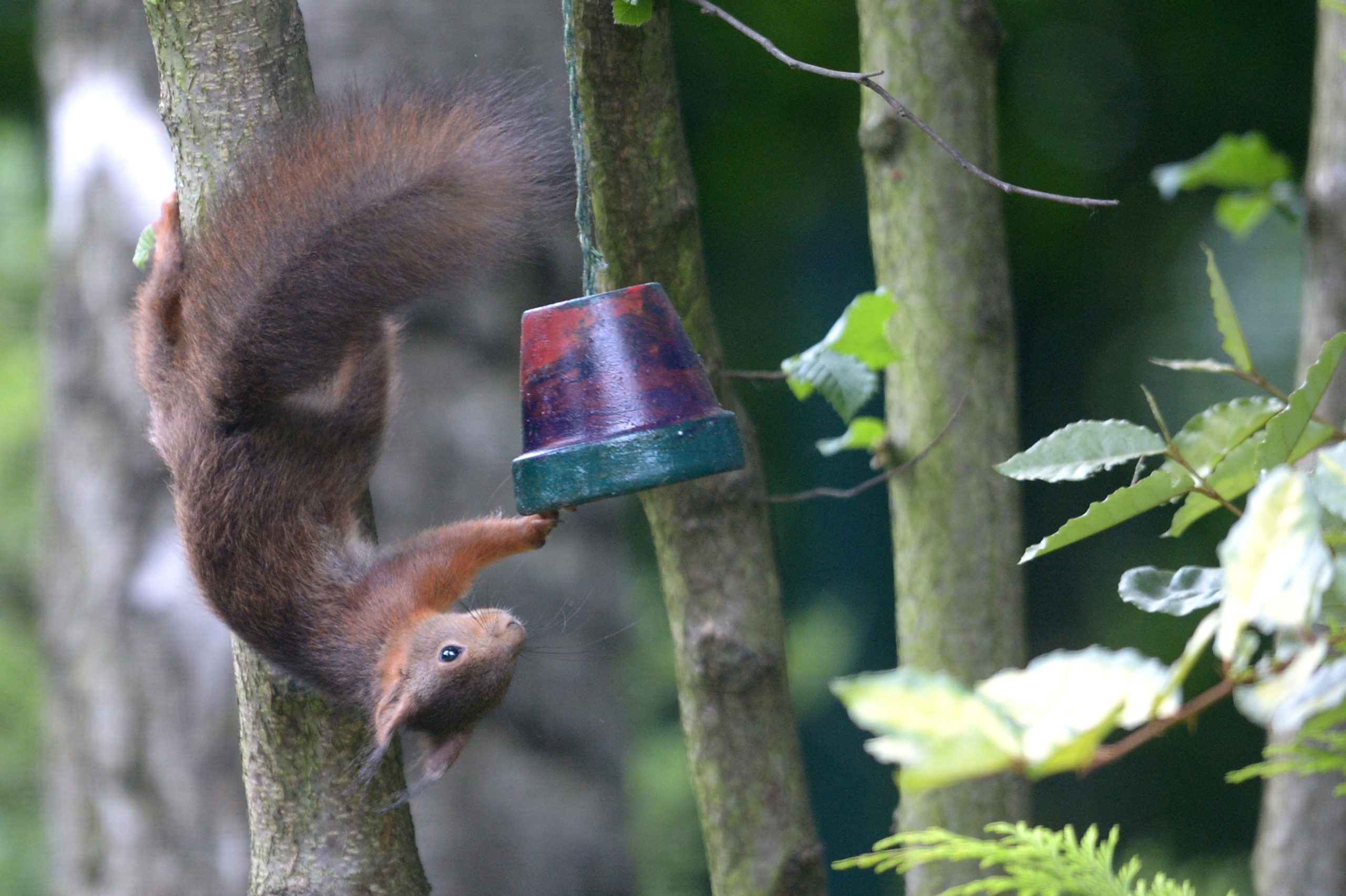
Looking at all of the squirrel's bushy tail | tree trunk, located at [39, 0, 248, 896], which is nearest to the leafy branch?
Result: the squirrel's bushy tail

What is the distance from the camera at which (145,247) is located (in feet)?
4.38

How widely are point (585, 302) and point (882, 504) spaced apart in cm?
169

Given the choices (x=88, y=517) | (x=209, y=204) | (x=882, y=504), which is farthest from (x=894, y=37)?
(x=88, y=517)

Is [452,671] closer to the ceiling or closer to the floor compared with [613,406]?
closer to the floor

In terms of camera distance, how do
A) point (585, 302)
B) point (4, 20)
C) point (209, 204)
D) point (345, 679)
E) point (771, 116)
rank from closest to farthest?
point (585, 302)
point (209, 204)
point (345, 679)
point (771, 116)
point (4, 20)

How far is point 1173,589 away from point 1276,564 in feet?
1.01

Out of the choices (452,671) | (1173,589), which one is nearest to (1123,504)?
(1173,589)

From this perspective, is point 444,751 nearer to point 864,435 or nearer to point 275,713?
point 275,713

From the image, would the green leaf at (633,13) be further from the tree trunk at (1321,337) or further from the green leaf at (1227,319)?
the tree trunk at (1321,337)

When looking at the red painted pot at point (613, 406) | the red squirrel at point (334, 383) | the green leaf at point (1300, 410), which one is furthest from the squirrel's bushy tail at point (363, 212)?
the green leaf at point (1300, 410)

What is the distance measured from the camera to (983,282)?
1.33 meters

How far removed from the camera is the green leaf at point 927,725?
0.34 metres

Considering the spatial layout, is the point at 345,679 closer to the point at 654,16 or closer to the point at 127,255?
the point at 654,16

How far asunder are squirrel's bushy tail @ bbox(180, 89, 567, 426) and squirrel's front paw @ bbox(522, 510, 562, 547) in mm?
253
